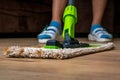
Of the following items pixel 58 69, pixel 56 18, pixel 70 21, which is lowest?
pixel 58 69

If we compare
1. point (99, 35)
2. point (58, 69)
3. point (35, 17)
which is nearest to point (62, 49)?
point (58, 69)

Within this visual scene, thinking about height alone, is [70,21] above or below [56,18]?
below

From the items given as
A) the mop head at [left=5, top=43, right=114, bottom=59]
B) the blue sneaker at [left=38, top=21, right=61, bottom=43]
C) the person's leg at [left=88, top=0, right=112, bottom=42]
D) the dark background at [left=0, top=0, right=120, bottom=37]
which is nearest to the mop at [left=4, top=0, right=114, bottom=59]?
the mop head at [left=5, top=43, right=114, bottom=59]

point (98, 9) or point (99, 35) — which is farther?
point (98, 9)

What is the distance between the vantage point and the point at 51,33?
1.52m

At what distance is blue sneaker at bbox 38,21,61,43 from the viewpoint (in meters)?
1.50

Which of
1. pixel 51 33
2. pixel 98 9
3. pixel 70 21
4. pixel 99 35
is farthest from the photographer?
pixel 98 9

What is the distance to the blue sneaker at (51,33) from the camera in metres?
1.50

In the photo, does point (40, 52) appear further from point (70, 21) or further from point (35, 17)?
point (35, 17)

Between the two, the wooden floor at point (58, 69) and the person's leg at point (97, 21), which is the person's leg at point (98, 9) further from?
the wooden floor at point (58, 69)

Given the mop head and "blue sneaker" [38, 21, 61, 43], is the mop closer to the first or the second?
the mop head

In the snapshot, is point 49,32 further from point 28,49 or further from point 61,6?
point 28,49

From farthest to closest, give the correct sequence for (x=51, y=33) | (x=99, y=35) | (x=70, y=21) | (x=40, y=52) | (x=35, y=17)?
(x=35, y=17) → (x=99, y=35) → (x=51, y=33) → (x=70, y=21) → (x=40, y=52)

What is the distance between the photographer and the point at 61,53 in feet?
2.96
